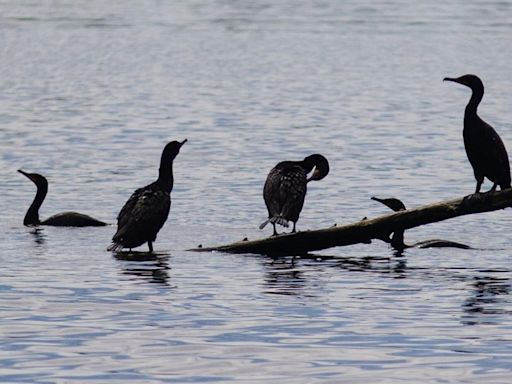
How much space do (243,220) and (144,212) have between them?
14.2 feet

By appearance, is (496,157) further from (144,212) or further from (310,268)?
(144,212)

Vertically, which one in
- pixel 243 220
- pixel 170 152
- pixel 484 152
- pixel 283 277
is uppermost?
pixel 170 152

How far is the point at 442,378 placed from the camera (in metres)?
12.7

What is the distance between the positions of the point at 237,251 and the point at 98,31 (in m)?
61.8

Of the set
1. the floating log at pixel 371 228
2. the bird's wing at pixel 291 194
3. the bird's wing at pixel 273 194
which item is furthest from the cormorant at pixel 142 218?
the bird's wing at pixel 291 194

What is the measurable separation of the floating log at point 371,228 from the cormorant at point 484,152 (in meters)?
0.95

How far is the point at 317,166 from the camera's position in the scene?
21.1m

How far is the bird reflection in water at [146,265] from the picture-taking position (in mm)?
17781

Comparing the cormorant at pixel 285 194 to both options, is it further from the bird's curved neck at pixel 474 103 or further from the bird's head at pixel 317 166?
the bird's curved neck at pixel 474 103

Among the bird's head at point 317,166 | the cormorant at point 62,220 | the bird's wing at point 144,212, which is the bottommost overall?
the cormorant at point 62,220

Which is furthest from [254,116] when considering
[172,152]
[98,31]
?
[98,31]

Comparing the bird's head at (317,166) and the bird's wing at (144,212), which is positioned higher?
the bird's head at (317,166)

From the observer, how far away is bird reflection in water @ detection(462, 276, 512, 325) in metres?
15.3

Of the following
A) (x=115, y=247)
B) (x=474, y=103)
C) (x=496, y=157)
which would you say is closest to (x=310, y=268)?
(x=115, y=247)
